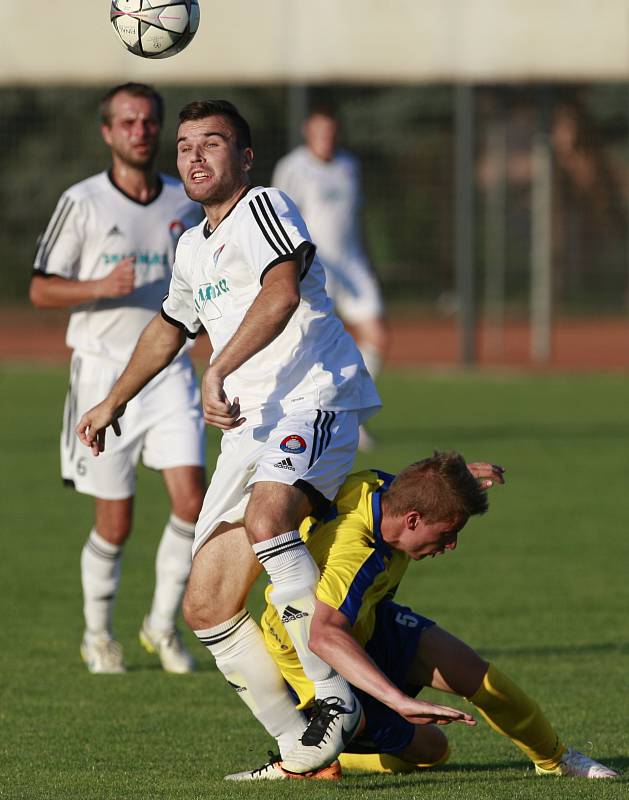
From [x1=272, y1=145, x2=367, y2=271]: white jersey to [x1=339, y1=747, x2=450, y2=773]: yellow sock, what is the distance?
10.4m

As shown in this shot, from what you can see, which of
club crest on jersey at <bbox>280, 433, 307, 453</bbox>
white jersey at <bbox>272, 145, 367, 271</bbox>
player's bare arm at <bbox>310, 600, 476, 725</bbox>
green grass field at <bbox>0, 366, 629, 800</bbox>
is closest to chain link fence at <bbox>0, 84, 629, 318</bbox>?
white jersey at <bbox>272, 145, 367, 271</bbox>

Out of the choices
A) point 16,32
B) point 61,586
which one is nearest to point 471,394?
point 16,32

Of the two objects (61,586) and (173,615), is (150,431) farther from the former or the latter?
(61,586)

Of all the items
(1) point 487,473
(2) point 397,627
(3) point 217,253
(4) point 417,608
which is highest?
(3) point 217,253

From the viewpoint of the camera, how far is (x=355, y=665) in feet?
15.2

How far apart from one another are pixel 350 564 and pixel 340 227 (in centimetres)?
1087

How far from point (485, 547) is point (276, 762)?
5.03m

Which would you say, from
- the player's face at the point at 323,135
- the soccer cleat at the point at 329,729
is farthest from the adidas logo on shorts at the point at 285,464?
the player's face at the point at 323,135

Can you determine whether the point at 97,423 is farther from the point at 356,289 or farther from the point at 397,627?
the point at 356,289

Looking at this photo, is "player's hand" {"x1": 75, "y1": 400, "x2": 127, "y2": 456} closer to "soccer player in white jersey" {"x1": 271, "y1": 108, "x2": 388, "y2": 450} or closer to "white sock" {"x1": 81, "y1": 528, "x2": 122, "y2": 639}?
"white sock" {"x1": 81, "y1": 528, "x2": 122, "y2": 639}

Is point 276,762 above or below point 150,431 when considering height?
below

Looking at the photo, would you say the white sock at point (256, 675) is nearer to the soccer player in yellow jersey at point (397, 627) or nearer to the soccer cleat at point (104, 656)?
the soccer player in yellow jersey at point (397, 627)

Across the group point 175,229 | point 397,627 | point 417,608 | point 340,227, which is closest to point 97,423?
point 397,627

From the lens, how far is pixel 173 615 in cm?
707
